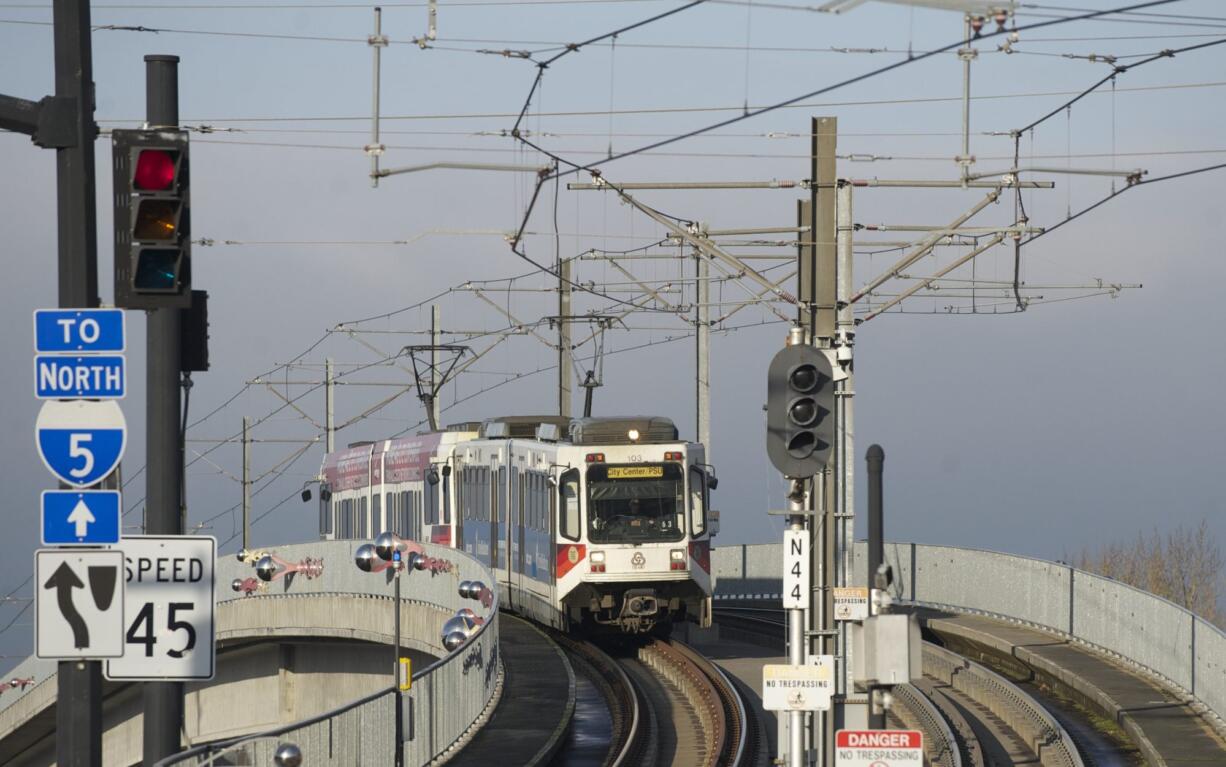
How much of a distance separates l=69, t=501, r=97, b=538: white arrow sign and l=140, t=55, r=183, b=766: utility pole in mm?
2282

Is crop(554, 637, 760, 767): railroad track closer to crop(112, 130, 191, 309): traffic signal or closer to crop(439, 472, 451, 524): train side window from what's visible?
crop(439, 472, 451, 524): train side window

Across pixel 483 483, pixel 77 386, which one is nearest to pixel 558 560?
pixel 483 483

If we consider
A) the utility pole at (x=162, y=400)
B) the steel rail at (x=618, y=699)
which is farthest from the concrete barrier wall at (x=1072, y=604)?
the utility pole at (x=162, y=400)

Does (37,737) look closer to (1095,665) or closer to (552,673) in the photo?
(552,673)

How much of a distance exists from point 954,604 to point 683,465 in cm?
890

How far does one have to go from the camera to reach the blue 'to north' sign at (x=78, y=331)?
10367 millimetres

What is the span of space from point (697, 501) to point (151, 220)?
19865 mm

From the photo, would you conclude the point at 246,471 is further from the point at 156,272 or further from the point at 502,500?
the point at 156,272

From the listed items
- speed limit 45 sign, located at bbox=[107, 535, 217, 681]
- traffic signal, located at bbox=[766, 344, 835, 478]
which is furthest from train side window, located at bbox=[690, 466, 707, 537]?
speed limit 45 sign, located at bbox=[107, 535, 217, 681]

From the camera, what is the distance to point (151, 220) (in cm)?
1103

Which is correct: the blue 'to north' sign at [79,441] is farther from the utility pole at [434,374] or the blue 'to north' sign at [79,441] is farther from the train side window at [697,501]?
the utility pole at [434,374]

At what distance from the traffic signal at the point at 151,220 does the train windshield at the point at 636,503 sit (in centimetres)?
1895

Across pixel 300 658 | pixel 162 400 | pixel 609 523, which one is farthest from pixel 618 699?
pixel 300 658

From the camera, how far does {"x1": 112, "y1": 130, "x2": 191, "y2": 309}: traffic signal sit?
36.0ft
